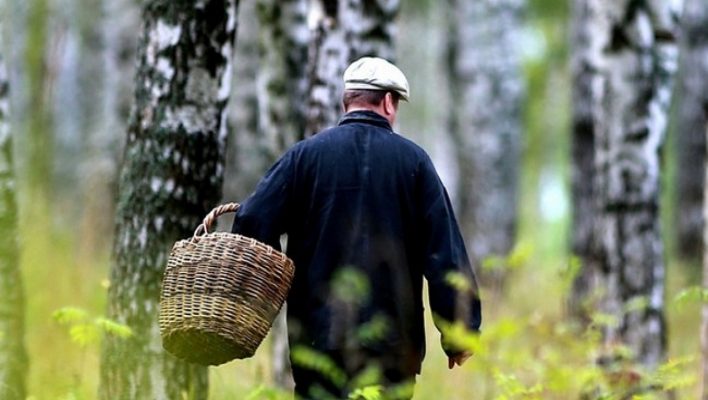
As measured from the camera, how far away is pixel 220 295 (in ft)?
19.2

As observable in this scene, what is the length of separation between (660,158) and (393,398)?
4544mm

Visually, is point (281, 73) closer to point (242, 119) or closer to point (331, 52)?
point (331, 52)

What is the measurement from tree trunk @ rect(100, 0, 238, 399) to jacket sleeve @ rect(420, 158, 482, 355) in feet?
4.47

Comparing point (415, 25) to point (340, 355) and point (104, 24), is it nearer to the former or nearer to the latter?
point (104, 24)

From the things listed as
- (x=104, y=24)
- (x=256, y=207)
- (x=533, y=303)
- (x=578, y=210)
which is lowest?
(x=533, y=303)

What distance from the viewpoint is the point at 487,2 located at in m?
18.1

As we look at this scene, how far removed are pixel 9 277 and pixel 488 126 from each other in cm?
1136

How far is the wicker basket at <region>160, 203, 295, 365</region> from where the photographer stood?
19.2 feet

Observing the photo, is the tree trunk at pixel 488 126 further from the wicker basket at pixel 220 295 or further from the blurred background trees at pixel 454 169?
the wicker basket at pixel 220 295

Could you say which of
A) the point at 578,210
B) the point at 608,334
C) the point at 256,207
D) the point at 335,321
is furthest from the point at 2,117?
the point at 578,210

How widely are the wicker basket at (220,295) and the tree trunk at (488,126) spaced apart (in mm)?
11686

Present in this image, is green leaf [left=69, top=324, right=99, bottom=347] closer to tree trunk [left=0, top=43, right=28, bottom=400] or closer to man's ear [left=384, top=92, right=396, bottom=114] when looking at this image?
tree trunk [left=0, top=43, right=28, bottom=400]

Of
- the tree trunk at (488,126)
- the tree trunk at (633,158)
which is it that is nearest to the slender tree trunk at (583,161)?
the tree trunk at (488,126)

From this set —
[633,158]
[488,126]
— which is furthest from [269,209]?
[488,126]
